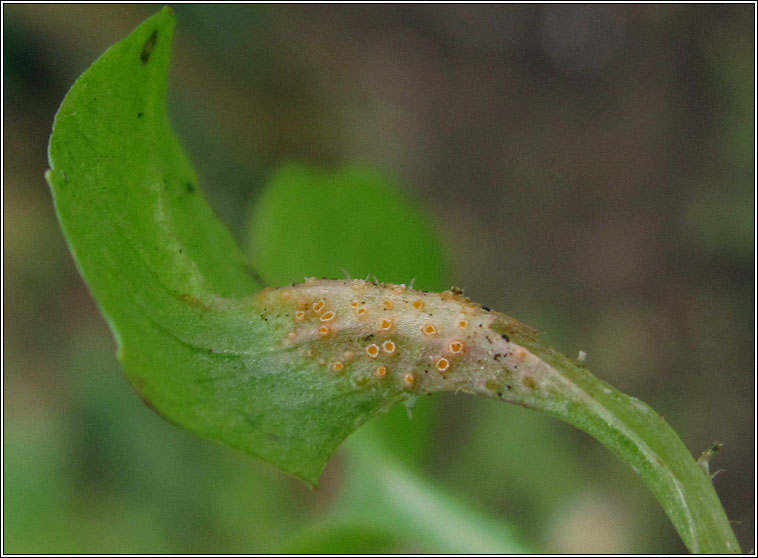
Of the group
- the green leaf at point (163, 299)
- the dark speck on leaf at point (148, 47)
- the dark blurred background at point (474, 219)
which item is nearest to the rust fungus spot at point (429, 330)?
the green leaf at point (163, 299)

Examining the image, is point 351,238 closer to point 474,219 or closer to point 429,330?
point 429,330

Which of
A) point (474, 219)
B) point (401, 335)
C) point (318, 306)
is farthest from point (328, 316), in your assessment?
point (474, 219)

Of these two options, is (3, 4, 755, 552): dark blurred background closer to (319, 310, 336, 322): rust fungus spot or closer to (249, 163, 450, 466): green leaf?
(249, 163, 450, 466): green leaf

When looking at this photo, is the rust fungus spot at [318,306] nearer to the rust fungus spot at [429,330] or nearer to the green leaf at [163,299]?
the green leaf at [163,299]

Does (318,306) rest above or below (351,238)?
below

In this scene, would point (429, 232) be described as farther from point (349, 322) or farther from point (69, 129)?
point (69, 129)

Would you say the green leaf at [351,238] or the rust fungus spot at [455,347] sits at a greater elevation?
the green leaf at [351,238]

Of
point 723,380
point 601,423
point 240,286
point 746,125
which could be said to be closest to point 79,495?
point 240,286
